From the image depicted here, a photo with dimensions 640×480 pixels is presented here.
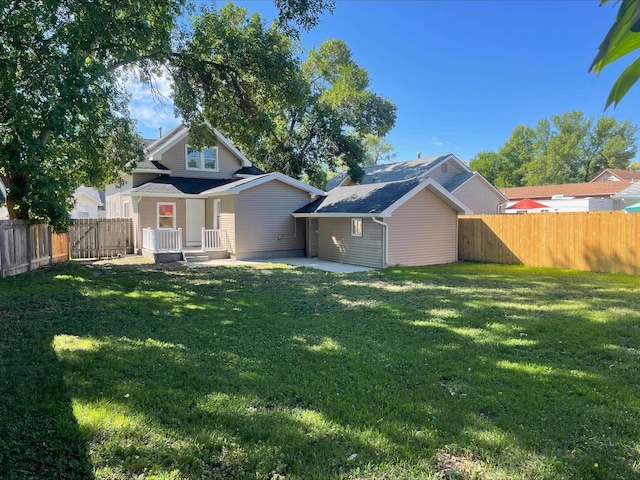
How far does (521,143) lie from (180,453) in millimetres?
63509

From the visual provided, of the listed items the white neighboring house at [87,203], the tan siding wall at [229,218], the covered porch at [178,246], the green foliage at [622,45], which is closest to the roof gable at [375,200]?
the tan siding wall at [229,218]

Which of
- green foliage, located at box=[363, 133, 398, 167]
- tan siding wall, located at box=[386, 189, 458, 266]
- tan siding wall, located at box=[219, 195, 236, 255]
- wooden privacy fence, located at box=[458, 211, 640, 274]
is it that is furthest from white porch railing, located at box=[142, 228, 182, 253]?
green foliage, located at box=[363, 133, 398, 167]

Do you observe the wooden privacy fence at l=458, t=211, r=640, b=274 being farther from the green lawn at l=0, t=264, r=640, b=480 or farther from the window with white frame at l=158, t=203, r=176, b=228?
the window with white frame at l=158, t=203, r=176, b=228

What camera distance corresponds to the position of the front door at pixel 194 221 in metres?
20.0

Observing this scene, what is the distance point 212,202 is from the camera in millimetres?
19469

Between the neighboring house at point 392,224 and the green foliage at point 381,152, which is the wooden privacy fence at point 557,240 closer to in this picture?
the neighboring house at point 392,224

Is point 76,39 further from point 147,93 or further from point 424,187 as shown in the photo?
point 424,187

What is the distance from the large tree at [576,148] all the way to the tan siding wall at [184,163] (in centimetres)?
4442

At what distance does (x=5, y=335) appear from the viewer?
6098 millimetres

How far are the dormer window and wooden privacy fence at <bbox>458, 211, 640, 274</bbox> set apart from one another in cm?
1206

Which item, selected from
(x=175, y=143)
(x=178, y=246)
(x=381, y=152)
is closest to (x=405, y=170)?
(x=175, y=143)

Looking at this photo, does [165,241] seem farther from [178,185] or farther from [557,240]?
[557,240]

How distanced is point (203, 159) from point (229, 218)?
17.1 feet

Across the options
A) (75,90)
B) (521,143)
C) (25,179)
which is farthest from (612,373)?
(521,143)
